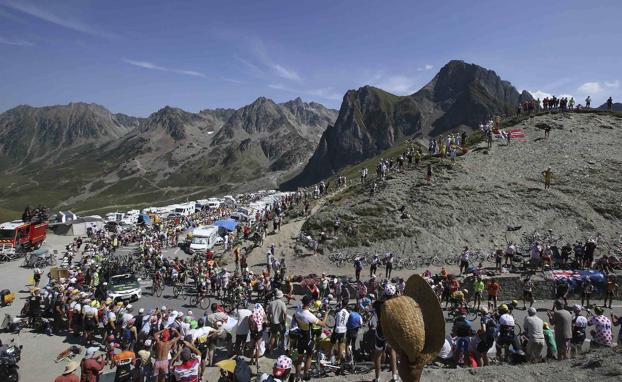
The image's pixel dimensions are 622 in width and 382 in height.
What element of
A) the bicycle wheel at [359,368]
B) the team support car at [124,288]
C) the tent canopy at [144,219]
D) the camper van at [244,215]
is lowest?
the team support car at [124,288]

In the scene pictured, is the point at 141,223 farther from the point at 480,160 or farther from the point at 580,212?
the point at 580,212

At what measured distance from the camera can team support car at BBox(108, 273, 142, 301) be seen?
23.4 metres

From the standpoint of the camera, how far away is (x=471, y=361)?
36.8 ft

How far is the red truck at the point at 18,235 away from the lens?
3862 centimetres

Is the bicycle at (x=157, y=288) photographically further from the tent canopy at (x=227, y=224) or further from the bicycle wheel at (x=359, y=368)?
the tent canopy at (x=227, y=224)

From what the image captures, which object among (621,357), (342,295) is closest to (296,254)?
(342,295)

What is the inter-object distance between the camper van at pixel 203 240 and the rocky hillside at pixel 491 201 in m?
11.6

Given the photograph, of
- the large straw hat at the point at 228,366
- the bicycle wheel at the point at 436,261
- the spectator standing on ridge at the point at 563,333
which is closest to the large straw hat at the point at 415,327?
the large straw hat at the point at 228,366

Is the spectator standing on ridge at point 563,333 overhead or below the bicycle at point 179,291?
overhead

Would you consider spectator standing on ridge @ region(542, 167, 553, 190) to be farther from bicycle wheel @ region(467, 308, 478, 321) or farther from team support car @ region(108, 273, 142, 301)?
team support car @ region(108, 273, 142, 301)

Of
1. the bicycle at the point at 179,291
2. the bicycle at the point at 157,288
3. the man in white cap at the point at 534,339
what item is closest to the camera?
the man in white cap at the point at 534,339

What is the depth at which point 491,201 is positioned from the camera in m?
36.2

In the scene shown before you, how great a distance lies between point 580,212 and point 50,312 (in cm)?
4152

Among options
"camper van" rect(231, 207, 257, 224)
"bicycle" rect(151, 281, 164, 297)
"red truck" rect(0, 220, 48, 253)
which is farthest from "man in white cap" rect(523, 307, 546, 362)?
"camper van" rect(231, 207, 257, 224)
